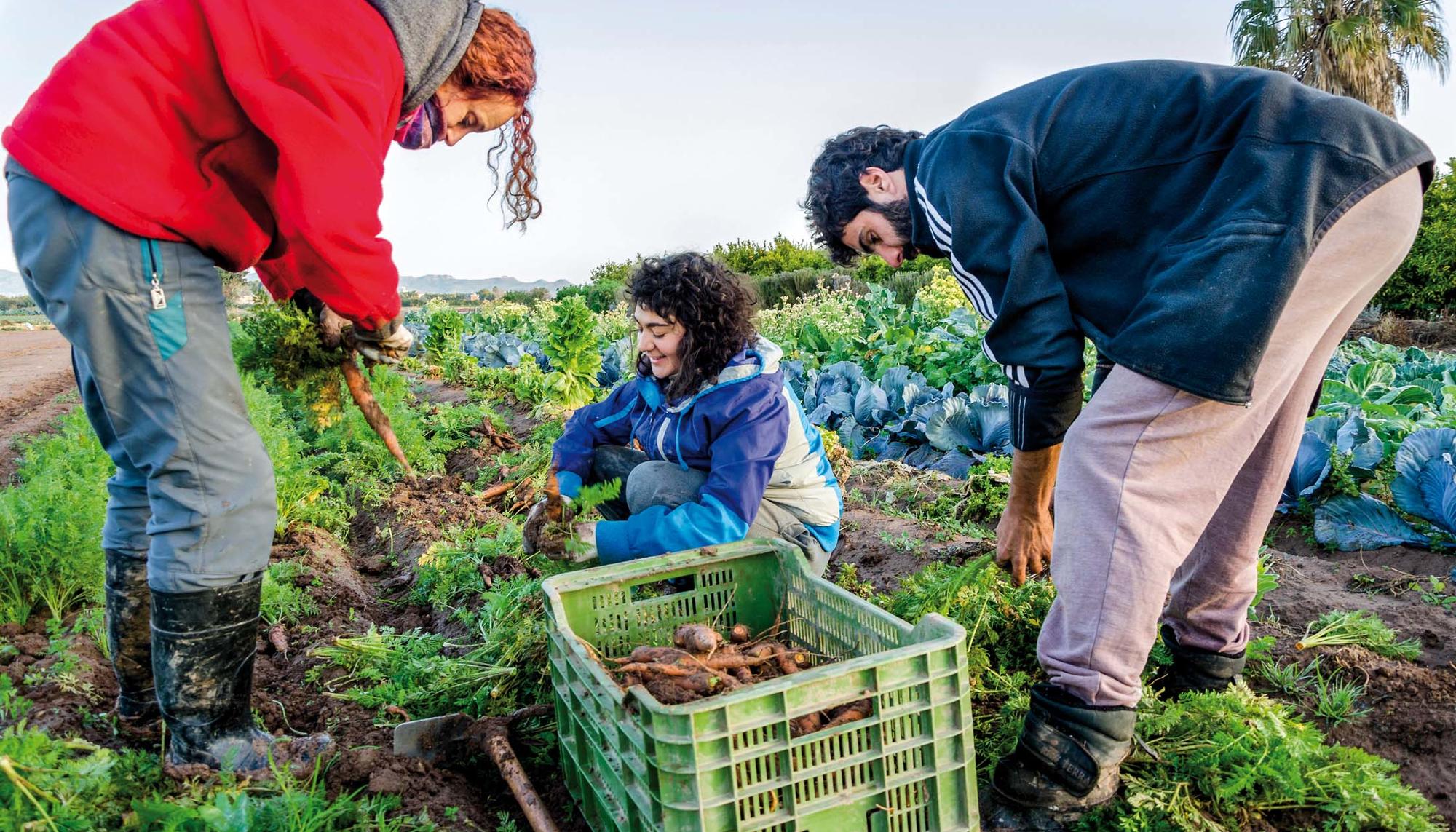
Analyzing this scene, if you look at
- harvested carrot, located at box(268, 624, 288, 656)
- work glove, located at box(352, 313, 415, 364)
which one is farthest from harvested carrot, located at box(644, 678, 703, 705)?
harvested carrot, located at box(268, 624, 288, 656)

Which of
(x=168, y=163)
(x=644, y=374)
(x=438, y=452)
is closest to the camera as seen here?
(x=168, y=163)

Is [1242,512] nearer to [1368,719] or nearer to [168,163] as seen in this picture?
[1368,719]

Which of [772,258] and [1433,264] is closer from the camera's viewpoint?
[1433,264]

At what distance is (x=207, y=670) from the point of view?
7.18ft

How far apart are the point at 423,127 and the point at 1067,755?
235 cm

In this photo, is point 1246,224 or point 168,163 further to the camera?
point 168,163

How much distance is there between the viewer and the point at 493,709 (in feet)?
8.87

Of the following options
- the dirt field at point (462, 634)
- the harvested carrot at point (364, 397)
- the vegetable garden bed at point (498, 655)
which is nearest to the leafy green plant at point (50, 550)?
the vegetable garden bed at point (498, 655)

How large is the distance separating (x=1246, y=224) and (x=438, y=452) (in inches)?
246

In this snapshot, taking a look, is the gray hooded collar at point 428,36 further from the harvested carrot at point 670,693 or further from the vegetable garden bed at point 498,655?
the harvested carrot at point 670,693

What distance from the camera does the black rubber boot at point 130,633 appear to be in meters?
2.44

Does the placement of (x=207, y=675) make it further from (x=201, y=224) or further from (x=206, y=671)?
(x=201, y=224)

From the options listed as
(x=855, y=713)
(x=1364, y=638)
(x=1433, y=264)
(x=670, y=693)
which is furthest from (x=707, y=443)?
(x=1433, y=264)

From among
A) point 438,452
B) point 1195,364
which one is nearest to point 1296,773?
point 1195,364
